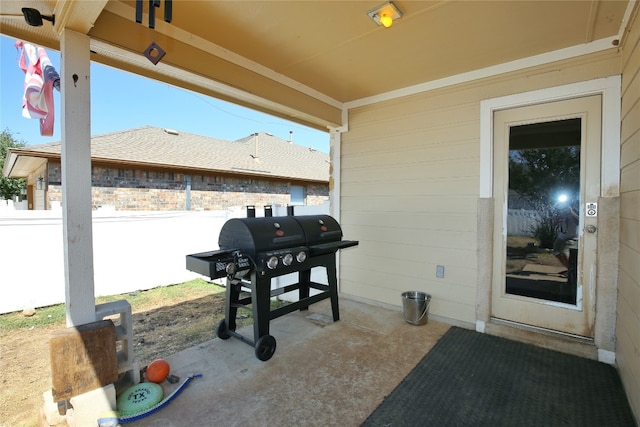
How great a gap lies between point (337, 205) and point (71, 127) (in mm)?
2965

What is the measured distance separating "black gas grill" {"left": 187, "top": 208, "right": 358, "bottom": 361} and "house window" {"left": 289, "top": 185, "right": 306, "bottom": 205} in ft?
30.6

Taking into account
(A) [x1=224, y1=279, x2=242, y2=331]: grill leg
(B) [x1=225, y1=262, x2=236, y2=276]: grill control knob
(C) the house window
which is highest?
(C) the house window

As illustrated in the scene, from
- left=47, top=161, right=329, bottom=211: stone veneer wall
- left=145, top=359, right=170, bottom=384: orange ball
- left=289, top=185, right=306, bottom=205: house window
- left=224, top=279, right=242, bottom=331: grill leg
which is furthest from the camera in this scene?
left=289, top=185, right=306, bottom=205: house window

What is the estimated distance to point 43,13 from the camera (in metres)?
1.92

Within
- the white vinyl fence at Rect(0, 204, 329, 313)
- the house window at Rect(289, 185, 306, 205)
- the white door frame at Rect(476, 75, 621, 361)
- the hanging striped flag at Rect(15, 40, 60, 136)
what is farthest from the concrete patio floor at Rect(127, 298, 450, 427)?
the house window at Rect(289, 185, 306, 205)

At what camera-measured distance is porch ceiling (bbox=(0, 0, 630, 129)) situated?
204 cm

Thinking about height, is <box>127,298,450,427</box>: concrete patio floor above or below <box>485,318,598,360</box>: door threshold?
below

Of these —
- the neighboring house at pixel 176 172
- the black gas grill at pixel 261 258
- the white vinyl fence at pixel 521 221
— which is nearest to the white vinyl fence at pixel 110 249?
the black gas grill at pixel 261 258

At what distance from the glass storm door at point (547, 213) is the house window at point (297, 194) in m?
9.73

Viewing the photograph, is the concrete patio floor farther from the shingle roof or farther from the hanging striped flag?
the shingle roof

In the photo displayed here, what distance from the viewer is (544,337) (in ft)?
8.98

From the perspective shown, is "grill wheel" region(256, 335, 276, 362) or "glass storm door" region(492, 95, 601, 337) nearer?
"grill wheel" region(256, 335, 276, 362)

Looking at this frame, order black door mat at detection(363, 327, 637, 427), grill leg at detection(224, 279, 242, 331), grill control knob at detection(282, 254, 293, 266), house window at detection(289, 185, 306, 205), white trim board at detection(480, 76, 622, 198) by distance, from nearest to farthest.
A: black door mat at detection(363, 327, 637, 427)
white trim board at detection(480, 76, 622, 198)
grill control knob at detection(282, 254, 293, 266)
grill leg at detection(224, 279, 242, 331)
house window at detection(289, 185, 306, 205)

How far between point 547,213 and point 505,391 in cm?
162
